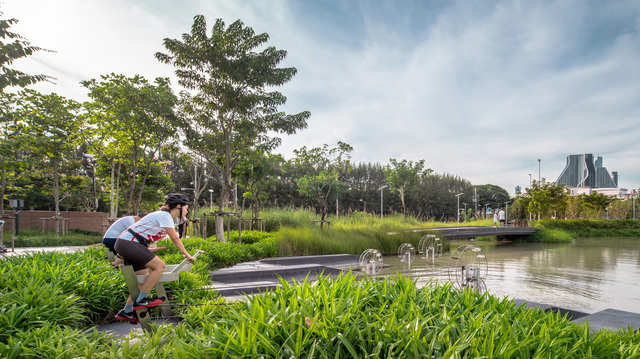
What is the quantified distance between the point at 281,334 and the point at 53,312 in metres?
2.99

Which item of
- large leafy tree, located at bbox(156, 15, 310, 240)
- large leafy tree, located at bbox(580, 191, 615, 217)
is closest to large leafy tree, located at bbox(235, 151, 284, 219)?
large leafy tree, located at bbox(156, 15, 310, 240)

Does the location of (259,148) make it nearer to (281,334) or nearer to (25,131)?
(25,131)

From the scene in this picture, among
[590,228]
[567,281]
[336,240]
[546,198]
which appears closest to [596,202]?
[590,228]

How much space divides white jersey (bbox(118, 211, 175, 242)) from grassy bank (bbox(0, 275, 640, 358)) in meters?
0.99

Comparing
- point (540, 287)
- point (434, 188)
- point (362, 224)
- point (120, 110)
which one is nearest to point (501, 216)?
point (362, 224)

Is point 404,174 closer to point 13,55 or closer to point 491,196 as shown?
point 13,55

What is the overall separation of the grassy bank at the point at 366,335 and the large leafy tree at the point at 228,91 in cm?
1008

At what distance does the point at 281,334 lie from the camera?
2.21m

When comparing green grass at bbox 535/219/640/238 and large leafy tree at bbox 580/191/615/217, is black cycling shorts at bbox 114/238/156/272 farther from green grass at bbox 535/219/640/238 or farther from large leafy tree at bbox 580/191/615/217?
large leafy tree at bbox 580/191/615/217

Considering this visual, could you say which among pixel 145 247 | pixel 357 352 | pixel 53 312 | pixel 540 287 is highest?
pixel 145 247

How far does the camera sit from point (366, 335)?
7.25 feet

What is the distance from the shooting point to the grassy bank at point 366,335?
6.62 ft

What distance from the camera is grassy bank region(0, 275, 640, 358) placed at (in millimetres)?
2018

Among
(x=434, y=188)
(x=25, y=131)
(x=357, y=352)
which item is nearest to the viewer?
(x=357, y=352)
